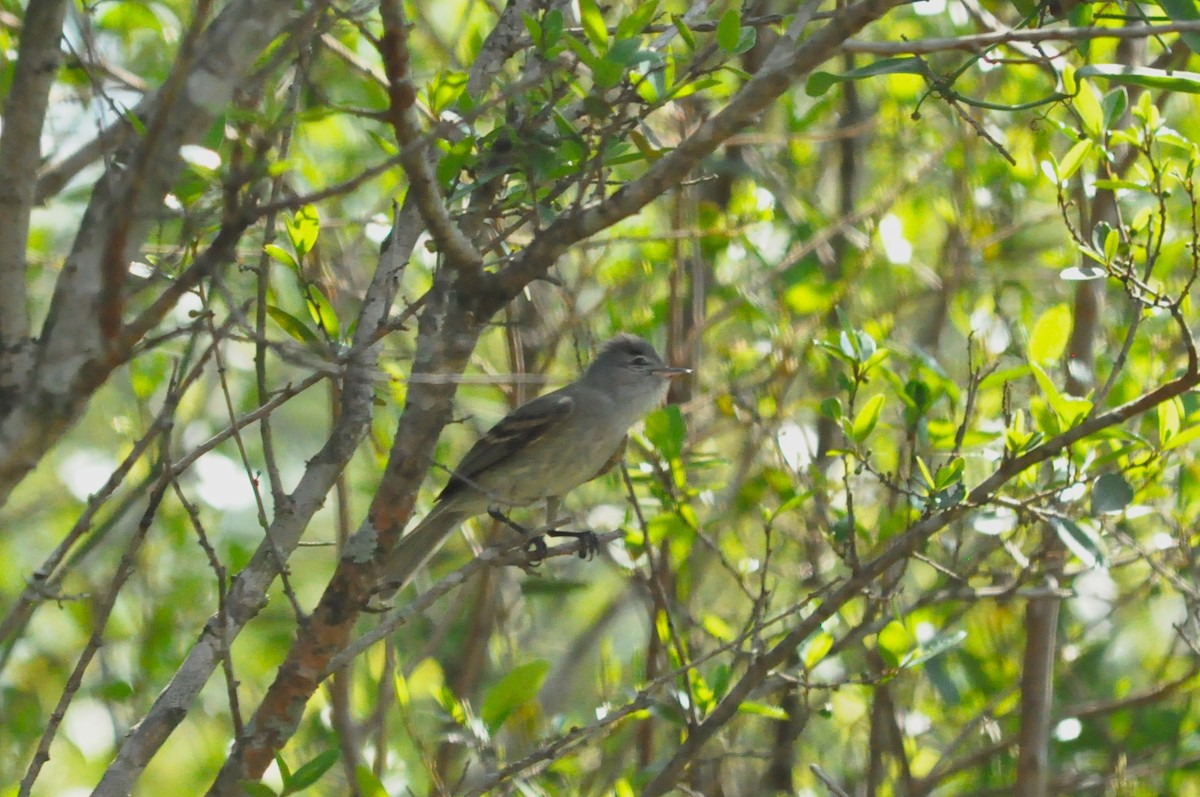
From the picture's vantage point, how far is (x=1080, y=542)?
157 inches

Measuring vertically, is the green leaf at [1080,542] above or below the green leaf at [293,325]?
below

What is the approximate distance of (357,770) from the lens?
11.6 feet

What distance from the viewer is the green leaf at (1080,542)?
3.97 metres

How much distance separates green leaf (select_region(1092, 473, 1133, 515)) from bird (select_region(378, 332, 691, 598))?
1949mm

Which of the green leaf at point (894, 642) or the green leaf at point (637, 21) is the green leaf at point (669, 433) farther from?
the green leaf at point (637, 21)

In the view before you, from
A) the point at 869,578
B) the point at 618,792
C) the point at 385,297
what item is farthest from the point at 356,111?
the point at 618,792

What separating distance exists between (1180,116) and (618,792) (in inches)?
175

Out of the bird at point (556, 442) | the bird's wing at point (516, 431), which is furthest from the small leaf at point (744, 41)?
the bird's wing at point (516, 431)

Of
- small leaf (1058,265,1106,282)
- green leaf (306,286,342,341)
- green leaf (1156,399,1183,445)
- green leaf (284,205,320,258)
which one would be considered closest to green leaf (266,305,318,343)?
green leaf (306,286,342,341)

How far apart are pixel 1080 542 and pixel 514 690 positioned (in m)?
1.70

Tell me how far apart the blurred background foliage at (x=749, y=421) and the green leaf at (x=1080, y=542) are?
0.01 metres

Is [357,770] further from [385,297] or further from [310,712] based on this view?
[310,712]

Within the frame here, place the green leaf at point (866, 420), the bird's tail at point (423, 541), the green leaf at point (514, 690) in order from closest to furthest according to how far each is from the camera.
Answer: the green leaf at point (514, 690) < the green leaf at point (866, 420) < the bird's tail at point (423, 541)

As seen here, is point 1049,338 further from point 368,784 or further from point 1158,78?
point 368,784
